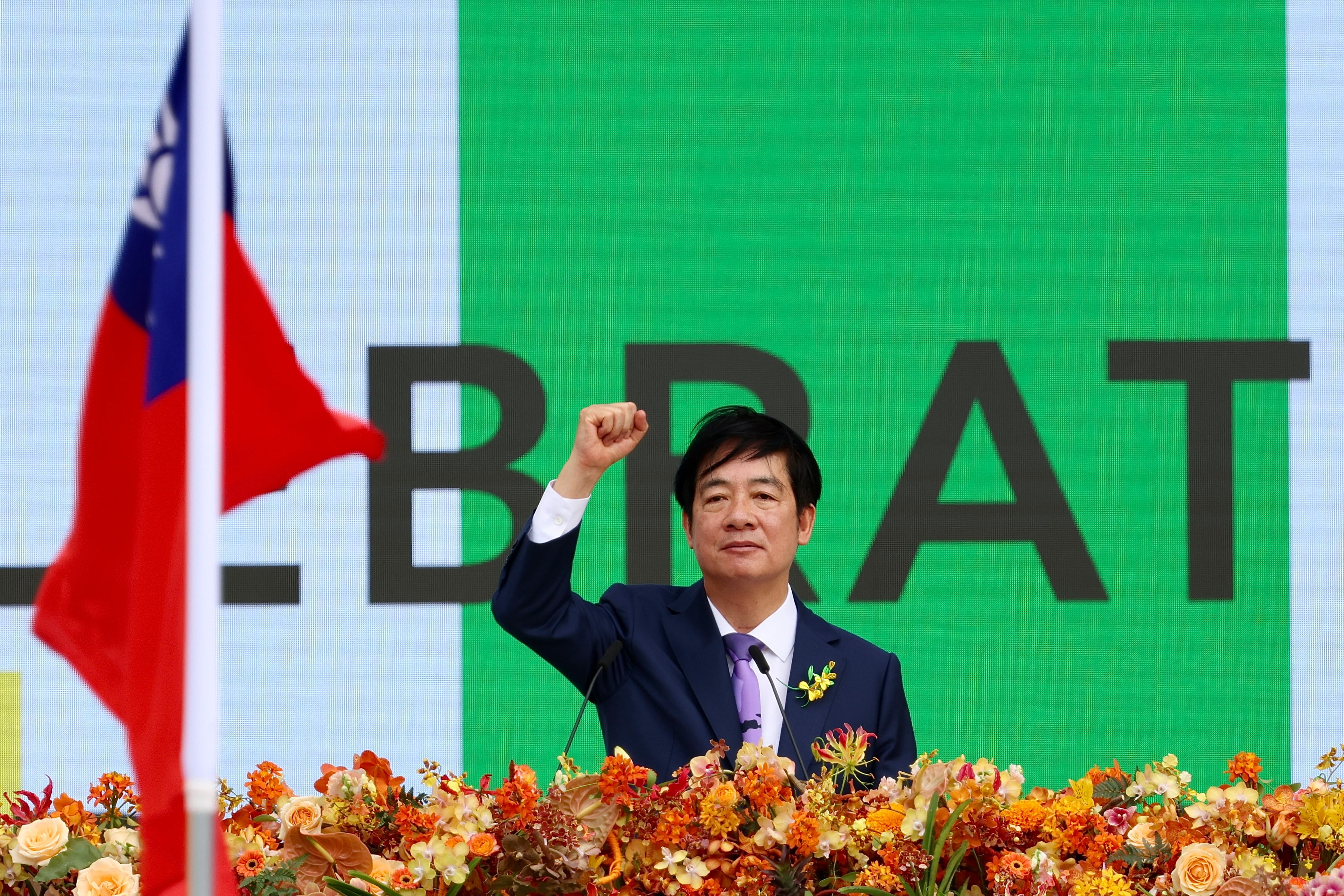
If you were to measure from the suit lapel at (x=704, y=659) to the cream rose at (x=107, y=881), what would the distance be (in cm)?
85

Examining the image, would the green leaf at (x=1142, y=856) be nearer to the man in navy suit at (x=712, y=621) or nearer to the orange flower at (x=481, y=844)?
the man in navy suit at (x=712, y=621)

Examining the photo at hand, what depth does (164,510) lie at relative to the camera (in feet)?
3.99

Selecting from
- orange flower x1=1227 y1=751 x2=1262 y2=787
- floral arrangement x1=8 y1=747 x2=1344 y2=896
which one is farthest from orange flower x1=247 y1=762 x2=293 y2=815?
orange flower x1=1227 y1=751 x2=1262 y2=787

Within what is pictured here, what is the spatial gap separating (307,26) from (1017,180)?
174 centimetres

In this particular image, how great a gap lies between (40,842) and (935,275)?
A: 2.40 metres

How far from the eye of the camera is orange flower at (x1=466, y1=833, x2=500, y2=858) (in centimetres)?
148

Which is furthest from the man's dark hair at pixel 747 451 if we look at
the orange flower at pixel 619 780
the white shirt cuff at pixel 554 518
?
the orange flower at pixel 619 780

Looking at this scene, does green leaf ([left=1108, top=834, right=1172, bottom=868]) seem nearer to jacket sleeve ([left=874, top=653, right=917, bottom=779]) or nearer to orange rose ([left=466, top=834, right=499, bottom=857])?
jacket sleeve ([left=874, top=653, right=917, bottom=779])

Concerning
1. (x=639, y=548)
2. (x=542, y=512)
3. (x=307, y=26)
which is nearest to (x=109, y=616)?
(x=542, y=512)

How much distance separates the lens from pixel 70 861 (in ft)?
5.32

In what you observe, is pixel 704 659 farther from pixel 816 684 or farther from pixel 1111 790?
pixel 1111 790

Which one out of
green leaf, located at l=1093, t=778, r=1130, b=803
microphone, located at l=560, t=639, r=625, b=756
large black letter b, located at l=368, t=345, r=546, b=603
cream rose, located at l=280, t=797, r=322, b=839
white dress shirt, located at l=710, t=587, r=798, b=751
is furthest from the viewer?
large black letter b, located at l=368, t=345, r=546, b=603

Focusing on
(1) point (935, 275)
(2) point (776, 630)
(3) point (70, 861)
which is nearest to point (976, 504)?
(1) point (935, 275)

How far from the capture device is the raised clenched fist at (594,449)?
210 cm
